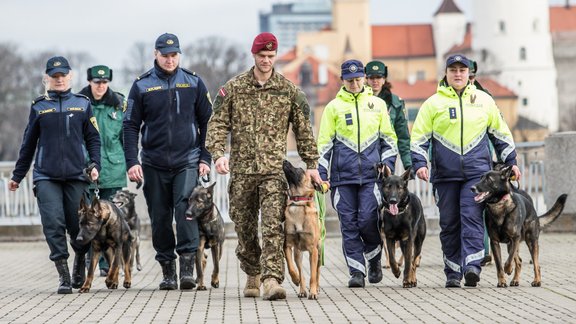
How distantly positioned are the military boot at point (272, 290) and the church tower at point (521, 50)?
477 feet

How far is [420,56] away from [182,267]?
18018 cm

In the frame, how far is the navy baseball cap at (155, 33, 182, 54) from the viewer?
14.1 m

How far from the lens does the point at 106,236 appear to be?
14344 mm

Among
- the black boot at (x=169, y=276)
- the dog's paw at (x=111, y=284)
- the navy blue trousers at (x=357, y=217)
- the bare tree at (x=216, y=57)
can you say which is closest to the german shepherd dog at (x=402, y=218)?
the navy blue trousers at (x=357, y=217)

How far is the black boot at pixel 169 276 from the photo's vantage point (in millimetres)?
14375

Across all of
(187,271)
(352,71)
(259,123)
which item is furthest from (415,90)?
(259,123)

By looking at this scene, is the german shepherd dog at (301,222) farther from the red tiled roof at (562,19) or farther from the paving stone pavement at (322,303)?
the red tiled roof at (562,19)

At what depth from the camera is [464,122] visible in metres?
14.4

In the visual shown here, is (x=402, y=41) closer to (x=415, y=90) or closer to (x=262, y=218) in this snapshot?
(x=415, y=90)

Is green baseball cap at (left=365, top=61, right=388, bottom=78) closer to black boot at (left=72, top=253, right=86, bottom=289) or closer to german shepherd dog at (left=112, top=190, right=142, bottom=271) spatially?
german shepherd dog at (left=112, top=190, right=142, bottom=271)

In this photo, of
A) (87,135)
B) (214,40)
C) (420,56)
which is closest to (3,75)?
(214,40)

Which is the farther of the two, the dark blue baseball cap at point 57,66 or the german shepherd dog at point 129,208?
the german shepherd dog at point 129,208

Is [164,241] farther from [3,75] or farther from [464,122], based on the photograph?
[3,75]

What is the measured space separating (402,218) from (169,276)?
82.0 inches
